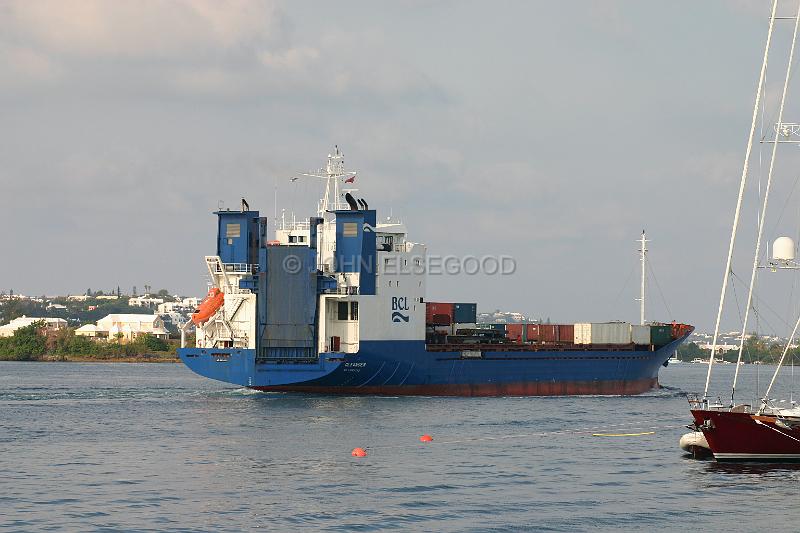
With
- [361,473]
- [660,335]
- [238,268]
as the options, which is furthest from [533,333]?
[361,473]

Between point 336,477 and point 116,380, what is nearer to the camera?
point 336,477

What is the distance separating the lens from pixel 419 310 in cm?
6253

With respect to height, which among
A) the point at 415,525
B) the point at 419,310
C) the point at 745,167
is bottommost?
the point at 415,525

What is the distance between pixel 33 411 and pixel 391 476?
24.9m

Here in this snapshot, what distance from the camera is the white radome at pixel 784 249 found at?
36281 mm

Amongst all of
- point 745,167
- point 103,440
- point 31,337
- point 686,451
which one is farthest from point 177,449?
point 31,337

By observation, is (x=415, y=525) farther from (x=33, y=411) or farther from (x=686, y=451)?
(x=33, y=411)

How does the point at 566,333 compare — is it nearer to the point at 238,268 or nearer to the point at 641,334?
the point at 641,334

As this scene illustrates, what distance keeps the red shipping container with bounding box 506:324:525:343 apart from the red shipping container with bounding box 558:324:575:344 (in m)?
2.48

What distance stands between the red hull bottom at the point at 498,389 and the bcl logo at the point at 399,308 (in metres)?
3.61

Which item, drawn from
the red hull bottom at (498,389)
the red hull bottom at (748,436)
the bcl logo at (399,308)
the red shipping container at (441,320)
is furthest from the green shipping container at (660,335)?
the red hull bottom at (748,436)

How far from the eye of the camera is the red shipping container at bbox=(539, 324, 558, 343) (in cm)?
7262

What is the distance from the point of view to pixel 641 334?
7575cm

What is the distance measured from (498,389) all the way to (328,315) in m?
11.6
